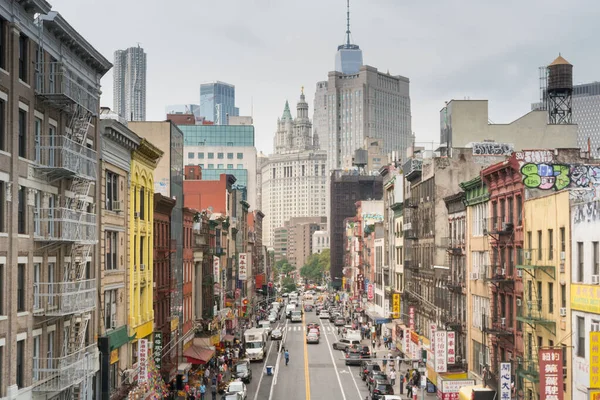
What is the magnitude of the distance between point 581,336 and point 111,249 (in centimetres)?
2381

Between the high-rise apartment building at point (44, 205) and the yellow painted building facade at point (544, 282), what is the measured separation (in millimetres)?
21245

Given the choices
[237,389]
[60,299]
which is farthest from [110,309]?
[237,389]

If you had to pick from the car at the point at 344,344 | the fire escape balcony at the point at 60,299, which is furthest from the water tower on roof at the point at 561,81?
the fire escape balcony at the point at 60,299

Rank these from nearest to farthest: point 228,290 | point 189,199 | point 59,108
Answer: point 59,108 < point 189,199 < point 228,290

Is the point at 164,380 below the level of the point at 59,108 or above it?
below

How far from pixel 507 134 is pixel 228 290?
5402cm

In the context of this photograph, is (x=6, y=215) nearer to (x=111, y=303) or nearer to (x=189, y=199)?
(x=111, y=303)

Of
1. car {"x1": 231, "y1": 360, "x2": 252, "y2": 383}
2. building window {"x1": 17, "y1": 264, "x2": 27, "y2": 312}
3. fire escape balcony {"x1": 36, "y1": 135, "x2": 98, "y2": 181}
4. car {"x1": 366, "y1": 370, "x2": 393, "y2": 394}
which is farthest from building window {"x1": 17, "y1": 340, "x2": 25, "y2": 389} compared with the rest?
car {"x1": 231, "y1": 360, "x2": 252, "y2": 383}

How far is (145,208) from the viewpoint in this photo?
55312mm

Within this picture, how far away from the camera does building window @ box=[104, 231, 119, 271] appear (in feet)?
149

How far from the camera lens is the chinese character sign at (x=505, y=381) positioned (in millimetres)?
42006

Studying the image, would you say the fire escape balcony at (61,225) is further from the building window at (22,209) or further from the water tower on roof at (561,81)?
the water tower on roof at (561,81)

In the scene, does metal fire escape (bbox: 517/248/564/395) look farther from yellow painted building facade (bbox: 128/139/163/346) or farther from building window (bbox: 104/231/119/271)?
yellow painted building facade (bbox: 128/139/163/346)

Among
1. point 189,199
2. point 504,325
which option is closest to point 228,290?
point 189,199
